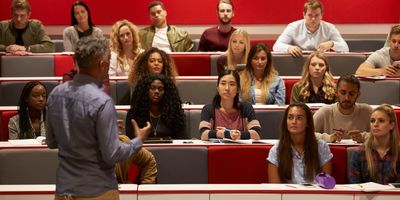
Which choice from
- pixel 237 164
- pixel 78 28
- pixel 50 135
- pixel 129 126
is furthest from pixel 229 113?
pixel 78 28

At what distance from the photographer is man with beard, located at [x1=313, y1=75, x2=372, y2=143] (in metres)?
4.38

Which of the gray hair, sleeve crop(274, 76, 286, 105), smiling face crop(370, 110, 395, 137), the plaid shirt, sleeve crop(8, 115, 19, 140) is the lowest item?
the plaid shirt

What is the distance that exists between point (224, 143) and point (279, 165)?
12.5 inches

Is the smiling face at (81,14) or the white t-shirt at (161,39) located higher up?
the smiling face at (81,14)

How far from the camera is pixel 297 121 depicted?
376 cm

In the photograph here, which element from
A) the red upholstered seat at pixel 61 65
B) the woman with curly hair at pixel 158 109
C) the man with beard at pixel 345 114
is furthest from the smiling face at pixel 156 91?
the red upholstered seat at pixel 61 65

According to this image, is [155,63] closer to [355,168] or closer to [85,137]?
[355,168]

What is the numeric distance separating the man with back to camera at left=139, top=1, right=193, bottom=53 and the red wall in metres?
1.28

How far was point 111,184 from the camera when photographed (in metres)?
2.53

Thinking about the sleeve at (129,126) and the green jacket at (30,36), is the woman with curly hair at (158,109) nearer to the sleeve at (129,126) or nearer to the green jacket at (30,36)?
the sleeve at (129,126)

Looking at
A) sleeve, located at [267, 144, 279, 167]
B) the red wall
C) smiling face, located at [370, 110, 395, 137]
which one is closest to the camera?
sleeve, located at [267, 144, 279, 167]

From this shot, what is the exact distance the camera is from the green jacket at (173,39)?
655 cm

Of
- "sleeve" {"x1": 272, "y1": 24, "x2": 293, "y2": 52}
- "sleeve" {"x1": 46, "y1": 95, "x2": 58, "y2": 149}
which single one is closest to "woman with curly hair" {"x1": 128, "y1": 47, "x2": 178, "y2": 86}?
"sleeve" {"x1": 272, "y1": 24, "x2": 293, "y2": 52}

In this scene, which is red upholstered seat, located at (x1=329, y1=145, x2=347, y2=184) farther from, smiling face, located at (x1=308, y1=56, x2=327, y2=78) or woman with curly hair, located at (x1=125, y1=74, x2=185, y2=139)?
smiling face, located at (x1=308, y1=56, x2=327, y2=78)
